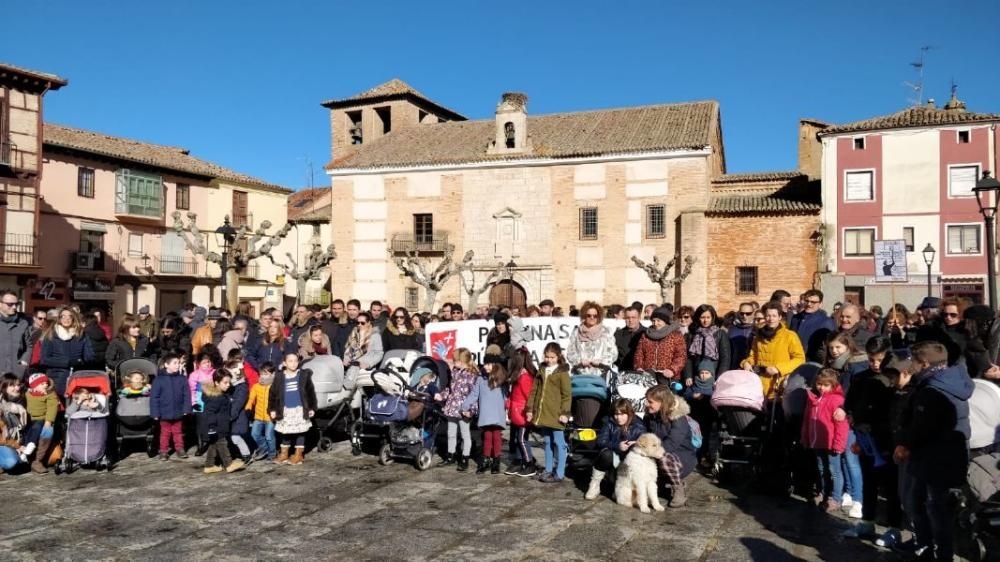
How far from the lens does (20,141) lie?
29266 millimetres

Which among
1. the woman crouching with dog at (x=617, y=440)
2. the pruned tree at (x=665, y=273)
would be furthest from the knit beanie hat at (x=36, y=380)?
the pruned tree at (x=665, y=273)

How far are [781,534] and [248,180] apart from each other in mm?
39007

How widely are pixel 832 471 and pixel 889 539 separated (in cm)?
117

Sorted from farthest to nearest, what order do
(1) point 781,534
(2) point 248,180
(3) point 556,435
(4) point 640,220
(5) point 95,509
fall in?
(2) point 248,180, (4) point 640,220, (3) point 556,435, (5) point 95,509, (1) point 781,534

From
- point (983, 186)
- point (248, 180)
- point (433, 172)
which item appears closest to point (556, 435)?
point (983, 186)

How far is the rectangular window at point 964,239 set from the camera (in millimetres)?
29625

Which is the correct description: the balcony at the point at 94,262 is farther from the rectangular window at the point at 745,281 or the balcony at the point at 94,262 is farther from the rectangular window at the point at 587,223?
the rectangular window at the point at 745,281

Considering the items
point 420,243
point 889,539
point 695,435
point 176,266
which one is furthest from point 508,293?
point 889,539

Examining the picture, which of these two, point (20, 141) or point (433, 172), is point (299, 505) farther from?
point (433, 172)

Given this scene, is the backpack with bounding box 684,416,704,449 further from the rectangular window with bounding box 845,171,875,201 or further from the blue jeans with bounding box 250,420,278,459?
the rectangular window with bounding box 845,171,875,201

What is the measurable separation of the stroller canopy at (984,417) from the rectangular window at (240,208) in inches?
1526

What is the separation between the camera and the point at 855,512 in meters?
7.33

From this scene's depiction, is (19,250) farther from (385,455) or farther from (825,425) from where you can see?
(825,425)

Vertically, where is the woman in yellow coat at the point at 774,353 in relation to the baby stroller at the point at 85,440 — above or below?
above
